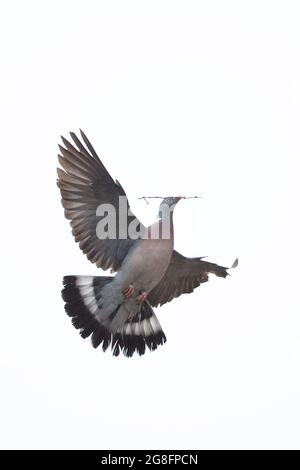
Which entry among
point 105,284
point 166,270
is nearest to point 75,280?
point 105,284

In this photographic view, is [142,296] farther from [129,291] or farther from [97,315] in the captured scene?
[97,315]

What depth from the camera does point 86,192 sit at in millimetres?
12148

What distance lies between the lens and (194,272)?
13.2 meters

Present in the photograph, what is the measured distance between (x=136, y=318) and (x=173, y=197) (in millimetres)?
1465

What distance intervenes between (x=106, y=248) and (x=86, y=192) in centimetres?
63

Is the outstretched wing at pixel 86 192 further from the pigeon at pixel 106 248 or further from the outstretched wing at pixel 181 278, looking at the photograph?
the outstretched wing at pixel 181 278

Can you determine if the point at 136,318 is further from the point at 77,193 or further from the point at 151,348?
the point at 77,193

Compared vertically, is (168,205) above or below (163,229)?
above

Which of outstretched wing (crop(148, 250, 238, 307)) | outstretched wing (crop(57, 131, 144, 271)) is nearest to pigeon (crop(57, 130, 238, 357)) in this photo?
outstretched wing (crop(57, 131, 144, 271))

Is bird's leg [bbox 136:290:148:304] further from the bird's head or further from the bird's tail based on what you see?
the bird's head

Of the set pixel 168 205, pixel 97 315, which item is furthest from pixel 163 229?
pixel 97 315

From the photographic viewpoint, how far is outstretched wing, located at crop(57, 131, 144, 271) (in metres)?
12.1

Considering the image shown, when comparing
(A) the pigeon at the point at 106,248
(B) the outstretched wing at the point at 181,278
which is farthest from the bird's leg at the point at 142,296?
(B) the outstretched wing at the point at 181,278

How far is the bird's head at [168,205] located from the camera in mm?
12281
